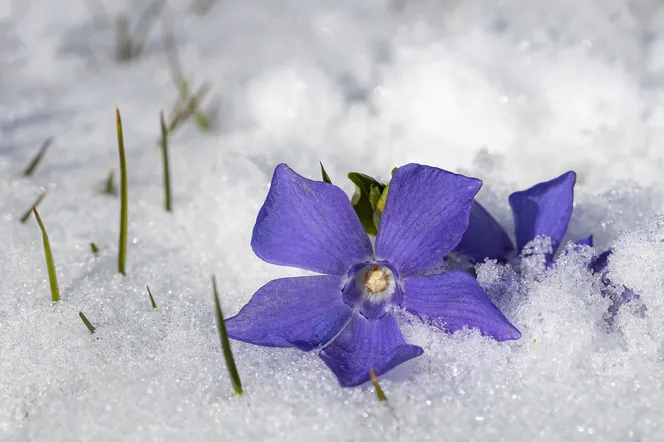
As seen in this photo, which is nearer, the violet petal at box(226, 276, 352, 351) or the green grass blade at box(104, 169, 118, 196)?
the violet petal at box(226, 276, 352, 351)

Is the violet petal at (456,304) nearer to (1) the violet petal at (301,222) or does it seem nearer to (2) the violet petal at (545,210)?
(1) the violet petal at (301,222)

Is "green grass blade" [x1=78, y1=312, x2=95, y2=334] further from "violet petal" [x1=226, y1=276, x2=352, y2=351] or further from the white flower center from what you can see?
the white flower center

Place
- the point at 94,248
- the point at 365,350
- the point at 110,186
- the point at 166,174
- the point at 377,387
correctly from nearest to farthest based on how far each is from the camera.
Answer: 1. the point at 377,387
2. the point at 365,350
3. the point at 94,248
4. the point at 166,174
5. the point at 110,186

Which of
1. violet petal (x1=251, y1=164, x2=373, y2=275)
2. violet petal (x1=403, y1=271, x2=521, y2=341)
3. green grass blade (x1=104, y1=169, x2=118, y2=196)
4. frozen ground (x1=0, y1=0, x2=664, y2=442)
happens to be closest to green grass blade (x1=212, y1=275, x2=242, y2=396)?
frozen ground (x1=0, y1=0, x2=664, y2=442)

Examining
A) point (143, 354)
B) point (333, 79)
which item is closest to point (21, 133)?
point (333, 79)

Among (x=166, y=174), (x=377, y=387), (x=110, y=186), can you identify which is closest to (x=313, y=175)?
(x=166, y=174)

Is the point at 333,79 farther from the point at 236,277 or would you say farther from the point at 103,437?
the point at 103,437

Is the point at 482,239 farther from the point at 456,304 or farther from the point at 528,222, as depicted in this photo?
the point at 456,304
